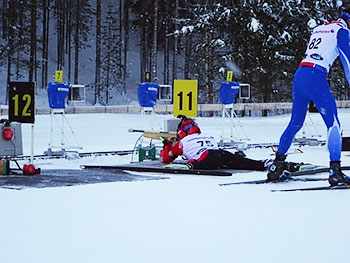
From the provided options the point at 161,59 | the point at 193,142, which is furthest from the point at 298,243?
the point at 161,59

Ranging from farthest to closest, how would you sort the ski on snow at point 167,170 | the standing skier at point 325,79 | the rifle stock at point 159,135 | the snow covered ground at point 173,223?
the rifle stock at point 159,135 < the ski on snow at point 167,170 < the standing skier at point 325,79 < the snow covered ground at point 173,223

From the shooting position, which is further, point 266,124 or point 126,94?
point 126,94

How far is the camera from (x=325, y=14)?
27.8 meters

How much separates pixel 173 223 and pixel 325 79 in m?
2.92

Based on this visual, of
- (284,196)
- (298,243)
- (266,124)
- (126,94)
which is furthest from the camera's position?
(126,94)

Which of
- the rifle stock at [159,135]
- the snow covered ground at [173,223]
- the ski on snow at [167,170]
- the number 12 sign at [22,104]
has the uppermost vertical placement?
the number 12 sign at [22,104]

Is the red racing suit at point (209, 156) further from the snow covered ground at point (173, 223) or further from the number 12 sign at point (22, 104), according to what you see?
the number 12 sign at point (22, 104)

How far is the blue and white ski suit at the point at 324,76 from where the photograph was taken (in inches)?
250

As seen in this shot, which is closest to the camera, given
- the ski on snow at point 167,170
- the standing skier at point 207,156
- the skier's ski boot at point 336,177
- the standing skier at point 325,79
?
the skier's ski boot at point 336,177

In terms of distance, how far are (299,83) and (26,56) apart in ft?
146

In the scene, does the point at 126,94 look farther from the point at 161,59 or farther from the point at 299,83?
the point at 299,83

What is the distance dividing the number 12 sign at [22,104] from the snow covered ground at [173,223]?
197cm

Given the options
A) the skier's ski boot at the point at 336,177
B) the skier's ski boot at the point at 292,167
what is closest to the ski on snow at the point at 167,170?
the skier's ski boot at the point at 292,167

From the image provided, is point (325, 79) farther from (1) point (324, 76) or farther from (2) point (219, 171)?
(2) point (219, 171)
